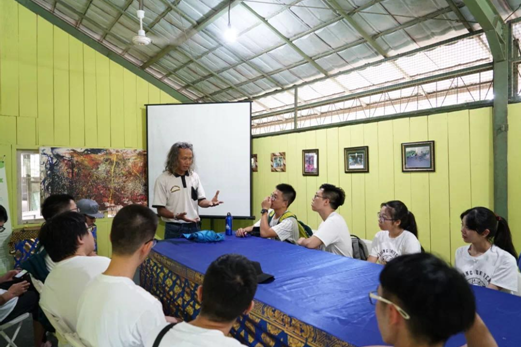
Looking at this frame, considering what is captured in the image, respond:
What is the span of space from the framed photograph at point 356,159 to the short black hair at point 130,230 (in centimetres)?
313

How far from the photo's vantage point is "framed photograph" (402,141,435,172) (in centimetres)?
349

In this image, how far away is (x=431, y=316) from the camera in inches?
33.5

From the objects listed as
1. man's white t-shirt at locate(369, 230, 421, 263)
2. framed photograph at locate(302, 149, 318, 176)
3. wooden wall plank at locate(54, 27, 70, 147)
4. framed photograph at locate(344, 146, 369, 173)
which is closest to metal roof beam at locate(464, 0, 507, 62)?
framed photograph at locate(344, 146, 369, 173)

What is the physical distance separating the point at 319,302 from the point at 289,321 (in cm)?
20

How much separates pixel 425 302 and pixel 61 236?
177cm

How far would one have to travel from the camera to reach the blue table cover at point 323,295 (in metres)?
1.24

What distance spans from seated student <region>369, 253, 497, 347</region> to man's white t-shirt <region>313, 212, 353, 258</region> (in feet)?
5.60

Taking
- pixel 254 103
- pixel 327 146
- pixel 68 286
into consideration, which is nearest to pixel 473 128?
pixel 327 146

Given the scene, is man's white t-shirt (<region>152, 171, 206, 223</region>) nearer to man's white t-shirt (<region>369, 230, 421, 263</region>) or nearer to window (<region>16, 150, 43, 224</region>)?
man's white t-shirt (<region>369, 230, 421, 263</region>)

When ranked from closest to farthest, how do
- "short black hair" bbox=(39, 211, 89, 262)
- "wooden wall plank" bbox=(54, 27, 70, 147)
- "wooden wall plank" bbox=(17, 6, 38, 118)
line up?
"short black hair" bbox=(39, 211, 89, 262)
"wooden wall plank" bbox=(17, 6, 38, 118)
"wooden wall plank" bbox=(54, 27, 70, 147)

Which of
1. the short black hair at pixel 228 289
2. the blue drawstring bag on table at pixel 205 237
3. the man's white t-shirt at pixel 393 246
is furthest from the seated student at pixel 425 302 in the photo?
the blue drawstring bag on table at pixel 205 237

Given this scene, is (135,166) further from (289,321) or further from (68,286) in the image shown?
(289,321)

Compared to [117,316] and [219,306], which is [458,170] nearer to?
[219,306]

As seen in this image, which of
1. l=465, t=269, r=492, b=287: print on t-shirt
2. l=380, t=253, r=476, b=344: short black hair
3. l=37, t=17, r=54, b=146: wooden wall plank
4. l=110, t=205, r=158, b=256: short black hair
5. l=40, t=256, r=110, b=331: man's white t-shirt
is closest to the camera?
l=380, t=253, r=476, b=344: short black hair
